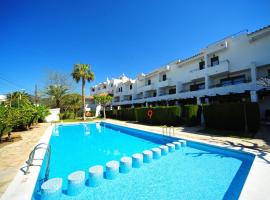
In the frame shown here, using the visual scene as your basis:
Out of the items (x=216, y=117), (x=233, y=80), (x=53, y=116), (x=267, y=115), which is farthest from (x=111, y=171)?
(x=53, y=116)

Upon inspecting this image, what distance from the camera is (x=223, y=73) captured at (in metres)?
21.3

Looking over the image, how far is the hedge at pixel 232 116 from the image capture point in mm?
11922

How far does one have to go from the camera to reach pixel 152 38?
23.8 m

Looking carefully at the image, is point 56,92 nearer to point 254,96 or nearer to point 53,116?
point 53,116

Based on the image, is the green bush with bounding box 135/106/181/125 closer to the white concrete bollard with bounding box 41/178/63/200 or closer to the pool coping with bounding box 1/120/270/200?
the pool coping with bounding box 1/120/270/200

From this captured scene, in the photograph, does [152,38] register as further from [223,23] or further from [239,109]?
[239,109]

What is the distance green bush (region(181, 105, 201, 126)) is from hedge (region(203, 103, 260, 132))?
2.17 metres

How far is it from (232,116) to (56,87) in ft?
141

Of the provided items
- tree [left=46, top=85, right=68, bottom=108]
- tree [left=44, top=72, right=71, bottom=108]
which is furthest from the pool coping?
tree [left=44, top=72, right=71, bottom=108]

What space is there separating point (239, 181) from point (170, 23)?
17293 mm

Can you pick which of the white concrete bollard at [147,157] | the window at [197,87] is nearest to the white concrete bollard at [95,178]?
the white concrete bollard at [147,157]

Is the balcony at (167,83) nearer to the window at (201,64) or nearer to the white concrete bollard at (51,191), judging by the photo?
the window at (201,64)

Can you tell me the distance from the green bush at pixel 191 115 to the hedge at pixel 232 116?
2.17m

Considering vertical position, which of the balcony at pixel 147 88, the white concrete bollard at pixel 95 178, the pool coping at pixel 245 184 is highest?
the balcony at pixel 147 88
